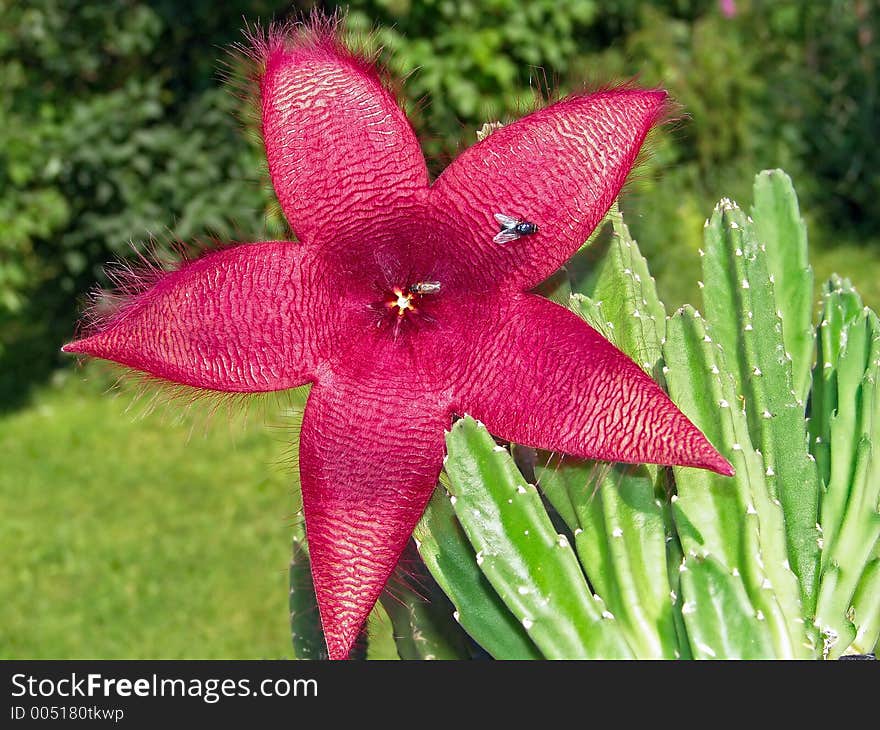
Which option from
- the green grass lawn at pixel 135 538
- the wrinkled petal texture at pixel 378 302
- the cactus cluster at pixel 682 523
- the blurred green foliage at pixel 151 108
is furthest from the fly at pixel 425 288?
the blurred green foliage at pixel 151 108

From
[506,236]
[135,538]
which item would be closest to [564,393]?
[506,236]

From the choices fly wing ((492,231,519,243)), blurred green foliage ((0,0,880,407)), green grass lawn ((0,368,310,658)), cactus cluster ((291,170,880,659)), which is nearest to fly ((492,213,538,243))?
fly wing ((492,231,519,243))

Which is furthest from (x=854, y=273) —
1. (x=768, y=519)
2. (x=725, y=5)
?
(x=768, y=519)

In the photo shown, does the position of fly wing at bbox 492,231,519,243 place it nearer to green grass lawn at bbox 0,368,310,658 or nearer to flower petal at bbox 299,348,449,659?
flower petal at bbox 299,348,449,659

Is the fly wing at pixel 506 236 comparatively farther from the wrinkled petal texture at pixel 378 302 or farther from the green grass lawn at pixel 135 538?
the green grass lawn at pixel 135 538

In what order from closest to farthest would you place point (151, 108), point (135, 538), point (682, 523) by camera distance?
point (682, 523)
point (135, 538)
point (151, 108)

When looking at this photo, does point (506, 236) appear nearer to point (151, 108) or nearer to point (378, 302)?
point (378, 302)
